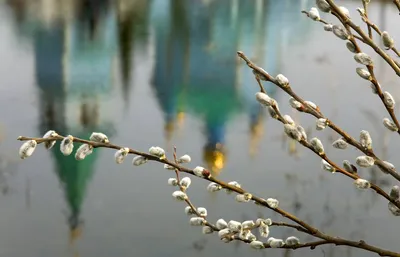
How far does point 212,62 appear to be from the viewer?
19.7 ft

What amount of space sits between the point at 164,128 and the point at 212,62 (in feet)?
7.40

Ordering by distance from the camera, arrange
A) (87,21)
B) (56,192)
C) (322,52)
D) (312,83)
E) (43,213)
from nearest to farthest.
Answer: (43,213) < (56,192) < (312,83) < (322,52) < (87,21)

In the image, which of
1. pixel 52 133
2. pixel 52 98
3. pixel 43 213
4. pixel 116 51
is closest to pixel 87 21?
pixel 116 51

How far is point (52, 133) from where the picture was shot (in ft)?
2.42

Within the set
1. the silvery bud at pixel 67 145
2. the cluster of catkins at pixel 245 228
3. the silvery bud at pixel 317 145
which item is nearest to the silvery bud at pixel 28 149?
the silvery bud at pixel 67 145

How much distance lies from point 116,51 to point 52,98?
75.9 inches

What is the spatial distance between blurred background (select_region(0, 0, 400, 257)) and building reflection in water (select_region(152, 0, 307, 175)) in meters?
0.02

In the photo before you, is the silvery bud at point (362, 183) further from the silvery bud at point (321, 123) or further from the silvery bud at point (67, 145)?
the silvery bud at point (67, 145)

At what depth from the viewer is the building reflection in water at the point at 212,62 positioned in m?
4.11

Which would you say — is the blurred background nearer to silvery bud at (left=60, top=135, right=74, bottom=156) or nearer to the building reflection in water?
the building reflection in water

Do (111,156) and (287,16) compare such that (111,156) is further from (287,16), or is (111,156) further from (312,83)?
(287,16)

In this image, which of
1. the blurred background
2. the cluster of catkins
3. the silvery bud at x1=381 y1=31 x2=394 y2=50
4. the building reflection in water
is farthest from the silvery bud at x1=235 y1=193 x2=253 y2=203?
the building reflection in water

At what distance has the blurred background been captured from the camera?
250cm

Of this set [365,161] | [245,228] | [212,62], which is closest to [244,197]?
[245,228]
